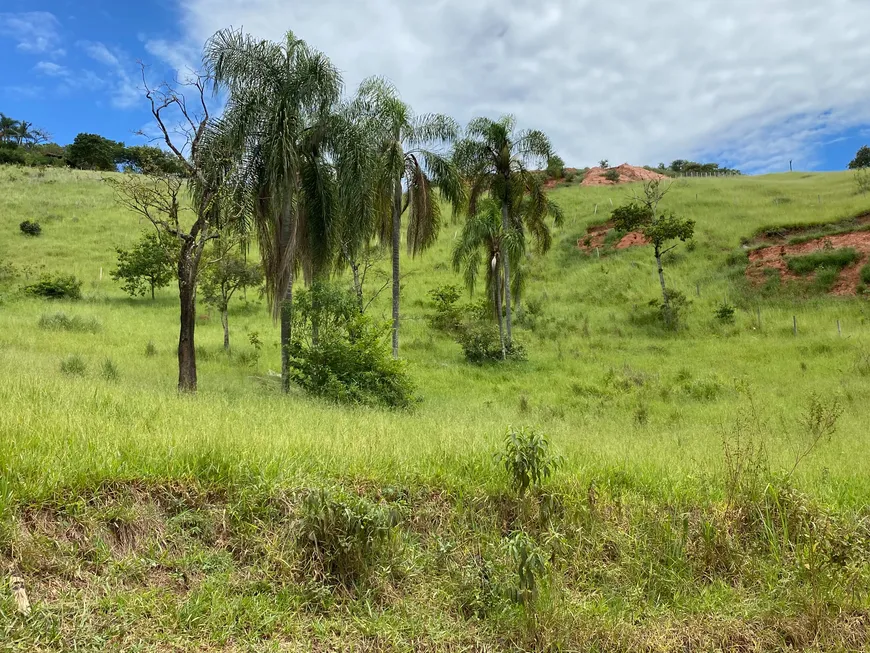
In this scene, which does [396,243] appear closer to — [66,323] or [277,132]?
[277,132]

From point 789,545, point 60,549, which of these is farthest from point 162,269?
point 789,545

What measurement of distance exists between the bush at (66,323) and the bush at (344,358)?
1322cm

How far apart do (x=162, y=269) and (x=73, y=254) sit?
41.8 feet

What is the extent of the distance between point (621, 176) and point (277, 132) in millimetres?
62061

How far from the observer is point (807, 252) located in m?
30.1

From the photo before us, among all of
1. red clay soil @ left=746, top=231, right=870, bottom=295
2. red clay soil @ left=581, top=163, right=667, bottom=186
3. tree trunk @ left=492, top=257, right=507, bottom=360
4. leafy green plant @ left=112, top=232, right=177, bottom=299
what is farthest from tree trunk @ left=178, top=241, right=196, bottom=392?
red clay soil @ left=581, top=163, right=667, bottom=186

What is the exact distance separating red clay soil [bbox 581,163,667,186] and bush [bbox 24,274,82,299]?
181 ft

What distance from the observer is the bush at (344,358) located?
12305 mm

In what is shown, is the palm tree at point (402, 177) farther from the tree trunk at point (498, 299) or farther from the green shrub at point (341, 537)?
the green shrub at point (341, 537)

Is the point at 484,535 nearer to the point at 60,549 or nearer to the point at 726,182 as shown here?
the point at 60,549

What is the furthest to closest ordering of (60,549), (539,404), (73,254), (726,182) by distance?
(726,182), (73,254), (539,404), (60,549)

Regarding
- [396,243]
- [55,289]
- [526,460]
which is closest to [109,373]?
[396,243]

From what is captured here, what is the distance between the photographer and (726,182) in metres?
53.3

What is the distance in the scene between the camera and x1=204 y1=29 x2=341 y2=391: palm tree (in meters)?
13.0
